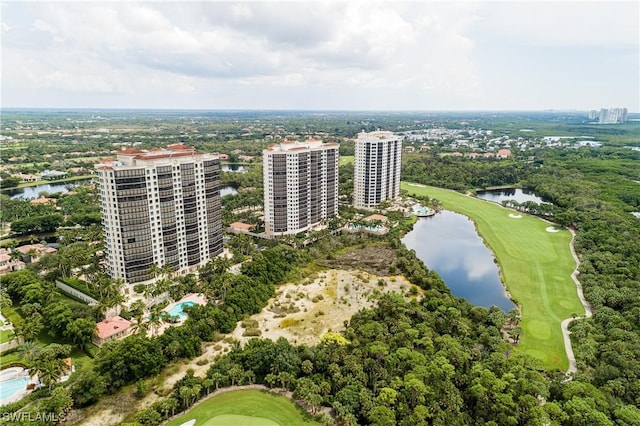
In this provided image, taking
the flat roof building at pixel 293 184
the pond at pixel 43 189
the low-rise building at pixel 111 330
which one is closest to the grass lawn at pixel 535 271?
the flat roof building at pixel 293 184

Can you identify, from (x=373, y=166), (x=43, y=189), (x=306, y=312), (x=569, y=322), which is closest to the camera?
(x=569, y=322)

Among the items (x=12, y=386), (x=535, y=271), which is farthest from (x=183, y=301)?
(x=535, y=271)

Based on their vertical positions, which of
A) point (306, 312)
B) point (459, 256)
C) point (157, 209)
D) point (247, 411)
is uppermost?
point (157, 209)

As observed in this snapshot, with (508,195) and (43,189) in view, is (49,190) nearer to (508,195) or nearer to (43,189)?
(43,189)

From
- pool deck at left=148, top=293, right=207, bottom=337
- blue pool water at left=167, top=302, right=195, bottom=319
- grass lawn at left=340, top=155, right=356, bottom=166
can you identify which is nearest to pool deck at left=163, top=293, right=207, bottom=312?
pool deck at left=148, top=293, right=207, bottom=337

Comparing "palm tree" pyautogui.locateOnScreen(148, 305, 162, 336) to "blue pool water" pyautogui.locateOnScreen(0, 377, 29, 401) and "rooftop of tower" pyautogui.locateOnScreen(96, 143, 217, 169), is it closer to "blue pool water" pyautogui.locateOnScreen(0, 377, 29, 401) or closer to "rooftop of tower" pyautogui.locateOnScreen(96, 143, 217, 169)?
"blue pool water" pyautogui.locateOnScreen(0, 377, 29, 401)

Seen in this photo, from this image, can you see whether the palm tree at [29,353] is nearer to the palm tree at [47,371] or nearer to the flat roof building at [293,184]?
the palm tree at [47,371]
